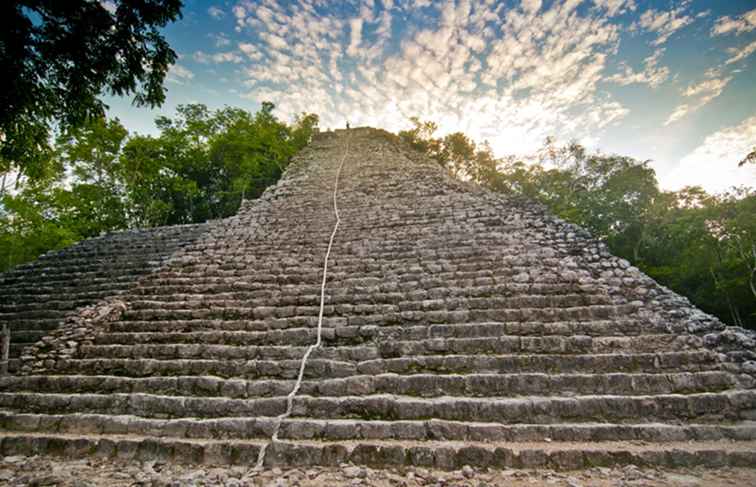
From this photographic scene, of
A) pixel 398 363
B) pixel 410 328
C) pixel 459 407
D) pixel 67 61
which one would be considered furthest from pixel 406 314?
pixel 67 61

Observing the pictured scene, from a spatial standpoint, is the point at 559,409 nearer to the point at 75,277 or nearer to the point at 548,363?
the point at 548,363

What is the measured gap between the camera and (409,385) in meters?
2.44

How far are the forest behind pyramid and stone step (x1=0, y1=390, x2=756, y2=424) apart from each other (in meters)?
0.01

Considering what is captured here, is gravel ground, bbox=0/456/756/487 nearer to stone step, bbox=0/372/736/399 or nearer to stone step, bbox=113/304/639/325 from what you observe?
stone step, bbox=0/372/736/399

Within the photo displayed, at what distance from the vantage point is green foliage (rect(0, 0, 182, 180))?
3.18 metres

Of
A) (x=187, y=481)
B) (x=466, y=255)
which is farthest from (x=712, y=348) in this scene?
(x=187, y=481)

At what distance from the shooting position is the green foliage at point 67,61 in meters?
3.18

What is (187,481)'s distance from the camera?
6.00 ft

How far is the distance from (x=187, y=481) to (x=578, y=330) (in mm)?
3259

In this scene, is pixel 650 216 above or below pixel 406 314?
above

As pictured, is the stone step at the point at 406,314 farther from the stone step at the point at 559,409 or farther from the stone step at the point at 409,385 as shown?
the stone step at the point at 559,409

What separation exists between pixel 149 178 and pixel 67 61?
12.2m

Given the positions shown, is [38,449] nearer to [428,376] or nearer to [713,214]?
[428,376]

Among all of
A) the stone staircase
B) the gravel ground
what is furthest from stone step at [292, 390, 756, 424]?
the stone staircase
